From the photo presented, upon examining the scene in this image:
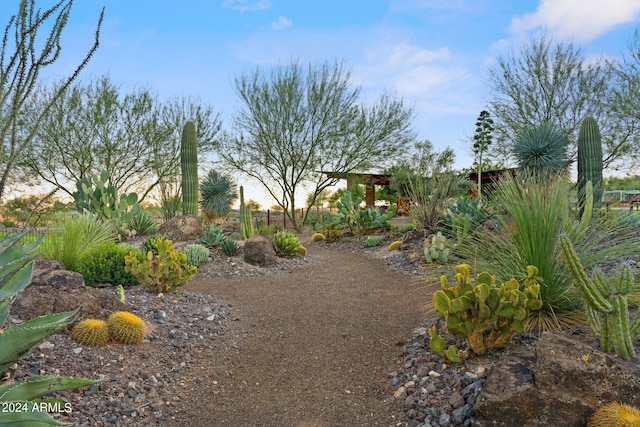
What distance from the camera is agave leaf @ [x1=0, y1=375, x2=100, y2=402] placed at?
2041 millimetres

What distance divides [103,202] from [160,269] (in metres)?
8.36

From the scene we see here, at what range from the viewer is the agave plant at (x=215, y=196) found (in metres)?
19.2

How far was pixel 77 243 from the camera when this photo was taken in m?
7.44

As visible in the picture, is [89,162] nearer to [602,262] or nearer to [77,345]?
[77,345]

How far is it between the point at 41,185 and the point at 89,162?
94.8 inches

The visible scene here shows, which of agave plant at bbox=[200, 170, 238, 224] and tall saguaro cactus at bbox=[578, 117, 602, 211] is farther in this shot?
agave plant at bbox=[200, 170, 238, 224]

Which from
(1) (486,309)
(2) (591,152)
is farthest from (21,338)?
(2) (591,152)

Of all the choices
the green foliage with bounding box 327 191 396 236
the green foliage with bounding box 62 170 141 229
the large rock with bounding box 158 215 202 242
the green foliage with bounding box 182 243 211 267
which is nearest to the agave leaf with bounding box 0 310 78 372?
the green foliage with bounding box 182 243 211 267

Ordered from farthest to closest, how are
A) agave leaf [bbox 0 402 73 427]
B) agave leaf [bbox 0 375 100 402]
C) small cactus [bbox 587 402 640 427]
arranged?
small cactus [bbox 587 402 640 427] < agave leaf [bbox 0 375 100 402] < agave leaf [bbox 0 402 73 427]

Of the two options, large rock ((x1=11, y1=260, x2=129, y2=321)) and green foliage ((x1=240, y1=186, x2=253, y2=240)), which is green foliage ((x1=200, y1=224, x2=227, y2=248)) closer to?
green foliage ((x1=240, y1=186, x2=253, y2=240))

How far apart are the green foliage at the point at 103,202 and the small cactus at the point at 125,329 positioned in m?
9.51

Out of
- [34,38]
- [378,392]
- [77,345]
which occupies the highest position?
[34,38]

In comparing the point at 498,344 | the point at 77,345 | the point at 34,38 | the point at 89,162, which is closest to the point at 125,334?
the point at 77,345

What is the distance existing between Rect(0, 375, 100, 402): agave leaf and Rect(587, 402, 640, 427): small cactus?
8.55 ft
